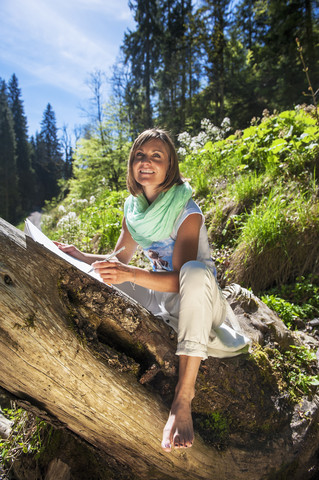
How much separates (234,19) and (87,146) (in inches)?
415

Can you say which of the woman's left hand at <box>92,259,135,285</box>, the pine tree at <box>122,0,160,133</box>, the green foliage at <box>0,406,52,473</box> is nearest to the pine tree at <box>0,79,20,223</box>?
the pine tree at <box>122,0,160,133</box>

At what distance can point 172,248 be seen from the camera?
1755 millimetres

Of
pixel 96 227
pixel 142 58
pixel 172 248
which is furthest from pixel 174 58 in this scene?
pixel 172 248

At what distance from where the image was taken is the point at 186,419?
1.33 m

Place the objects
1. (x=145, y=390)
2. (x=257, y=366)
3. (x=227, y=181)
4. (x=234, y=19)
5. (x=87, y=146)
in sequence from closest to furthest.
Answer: (x=145, y=390) → (x=257, y=366) → (x=227, y=181) → (x=87, y=146) → (x=234, y=19)

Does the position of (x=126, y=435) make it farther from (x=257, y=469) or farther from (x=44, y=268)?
(x=44, y=268)

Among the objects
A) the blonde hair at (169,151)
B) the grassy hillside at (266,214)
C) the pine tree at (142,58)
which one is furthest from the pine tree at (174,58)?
the blonde hair at (169,151)

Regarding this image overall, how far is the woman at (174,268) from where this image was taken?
1.36 m

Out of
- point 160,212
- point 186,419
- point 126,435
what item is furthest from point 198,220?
point 126,435

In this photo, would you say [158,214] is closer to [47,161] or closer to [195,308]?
[195,308]

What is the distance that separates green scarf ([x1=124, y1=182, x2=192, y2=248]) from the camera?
166 centimetres

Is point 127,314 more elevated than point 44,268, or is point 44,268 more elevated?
point 44,268

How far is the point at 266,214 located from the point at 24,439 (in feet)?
9.52

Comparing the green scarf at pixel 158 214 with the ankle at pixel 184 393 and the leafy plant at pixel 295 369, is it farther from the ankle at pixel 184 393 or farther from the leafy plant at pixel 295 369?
the leafy plant at pixel 295 369
